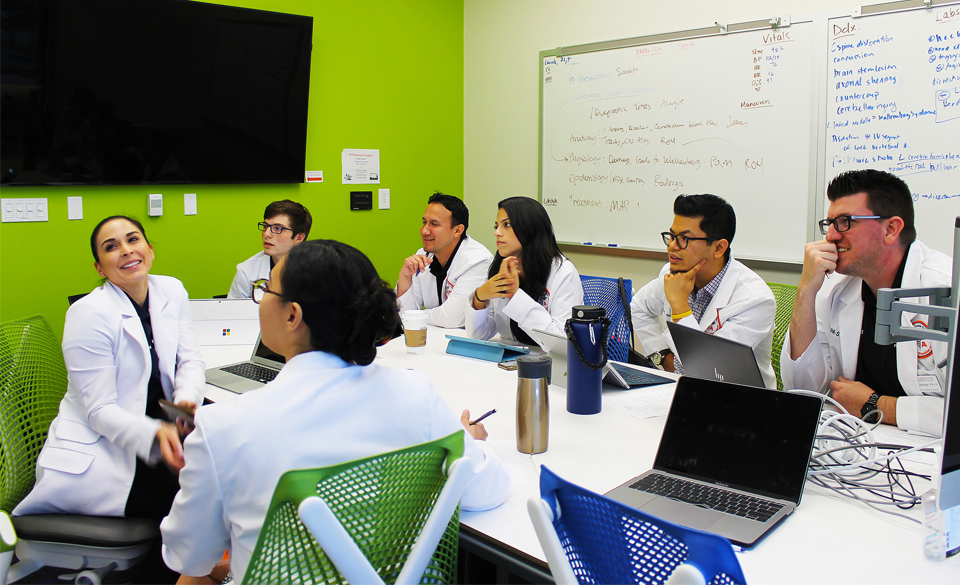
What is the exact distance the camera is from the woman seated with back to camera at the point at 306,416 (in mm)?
1080

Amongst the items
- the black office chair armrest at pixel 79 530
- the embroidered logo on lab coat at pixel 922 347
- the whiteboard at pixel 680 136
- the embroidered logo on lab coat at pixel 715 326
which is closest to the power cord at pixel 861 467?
the embroidered logo on lab coat at pixel 922 347

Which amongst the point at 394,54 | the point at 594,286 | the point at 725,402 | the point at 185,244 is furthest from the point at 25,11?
the point at 725,402

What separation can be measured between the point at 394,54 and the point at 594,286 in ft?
7.98

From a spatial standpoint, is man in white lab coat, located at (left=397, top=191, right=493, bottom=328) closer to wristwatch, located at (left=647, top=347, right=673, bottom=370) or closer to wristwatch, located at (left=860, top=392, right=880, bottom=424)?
wristwatch, located at (left=647, top=347, right=673, bottom=370)

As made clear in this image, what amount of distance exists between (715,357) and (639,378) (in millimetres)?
440

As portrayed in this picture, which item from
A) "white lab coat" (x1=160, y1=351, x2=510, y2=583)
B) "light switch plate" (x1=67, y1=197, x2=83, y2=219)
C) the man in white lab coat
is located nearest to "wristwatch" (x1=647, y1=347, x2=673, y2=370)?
the man in white lab coat

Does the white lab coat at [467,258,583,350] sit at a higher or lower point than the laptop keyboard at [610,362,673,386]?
higher

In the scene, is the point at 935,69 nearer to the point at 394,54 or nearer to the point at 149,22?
the point at 394,54

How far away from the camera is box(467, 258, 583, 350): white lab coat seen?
2740mm

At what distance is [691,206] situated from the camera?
8.50 ft

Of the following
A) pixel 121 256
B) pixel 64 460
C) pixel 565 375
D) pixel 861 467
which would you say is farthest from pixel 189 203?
pixel 861 467

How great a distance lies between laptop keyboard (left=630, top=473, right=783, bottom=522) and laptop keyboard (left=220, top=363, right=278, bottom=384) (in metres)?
1.40

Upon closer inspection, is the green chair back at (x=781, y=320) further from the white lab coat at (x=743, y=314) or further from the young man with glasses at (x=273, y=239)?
the young man with glasses at (x=273, y=239)

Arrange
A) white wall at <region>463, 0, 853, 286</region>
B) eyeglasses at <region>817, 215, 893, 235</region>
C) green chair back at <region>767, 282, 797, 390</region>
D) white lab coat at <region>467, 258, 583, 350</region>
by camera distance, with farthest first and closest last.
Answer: white wall at <region>463, 0, 853, 286</region>
white lab coat at <region>467, 258, 583, 350</region>
green chair back at <region>767, 282, 797, 390</region>
eyeglasses at <region>817, 215, 893, 235</region>
